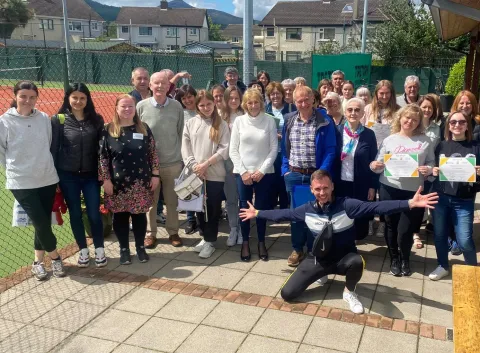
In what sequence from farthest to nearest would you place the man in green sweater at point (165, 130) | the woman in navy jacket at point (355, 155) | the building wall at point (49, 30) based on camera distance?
the building wall at point (49, 30) → the man in green sweater at point (165, 130) → the woman in navy jacket at point (355, 155)

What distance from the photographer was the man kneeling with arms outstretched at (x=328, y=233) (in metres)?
4.28

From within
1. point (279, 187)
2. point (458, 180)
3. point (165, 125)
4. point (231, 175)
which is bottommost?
point (279, 187)

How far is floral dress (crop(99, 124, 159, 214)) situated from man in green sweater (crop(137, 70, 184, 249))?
0.33m

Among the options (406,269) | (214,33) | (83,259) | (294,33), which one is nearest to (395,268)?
(406,269)

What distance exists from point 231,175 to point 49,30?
7073 cm

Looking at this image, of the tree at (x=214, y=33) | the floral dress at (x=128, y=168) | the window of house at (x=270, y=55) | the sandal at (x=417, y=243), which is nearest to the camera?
the floral dress at (x=128, y=168)

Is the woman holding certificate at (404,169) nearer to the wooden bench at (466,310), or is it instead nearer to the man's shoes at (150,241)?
the wooden bench at (466,310)

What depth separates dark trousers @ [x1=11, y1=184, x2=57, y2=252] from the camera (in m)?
4.64

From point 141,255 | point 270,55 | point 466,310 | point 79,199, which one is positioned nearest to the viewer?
point 466,310

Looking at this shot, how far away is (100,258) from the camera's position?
206 inches

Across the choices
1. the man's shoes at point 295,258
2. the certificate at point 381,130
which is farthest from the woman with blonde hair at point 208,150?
the certificate at point 381,130

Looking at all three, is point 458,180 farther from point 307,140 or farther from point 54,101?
point 54,101

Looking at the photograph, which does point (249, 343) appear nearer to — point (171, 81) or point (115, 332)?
point (115, 332)

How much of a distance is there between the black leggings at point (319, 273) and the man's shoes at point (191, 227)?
2125mm
